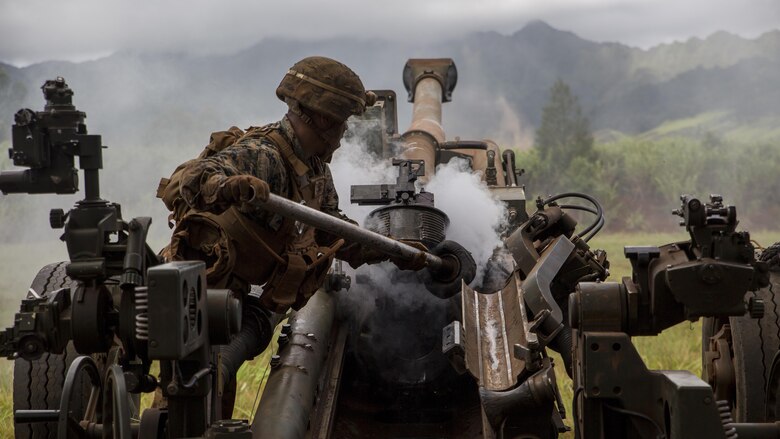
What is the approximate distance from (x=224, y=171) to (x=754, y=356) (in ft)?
8.24

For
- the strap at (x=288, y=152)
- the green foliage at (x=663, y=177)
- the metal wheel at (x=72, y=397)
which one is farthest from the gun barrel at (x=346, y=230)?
the green foliage at (x=663, y=177)

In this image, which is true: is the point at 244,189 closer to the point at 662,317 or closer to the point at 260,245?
the point at 260,245

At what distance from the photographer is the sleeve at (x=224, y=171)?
4.89 metres

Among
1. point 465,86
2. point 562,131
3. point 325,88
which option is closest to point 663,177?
point 562,131

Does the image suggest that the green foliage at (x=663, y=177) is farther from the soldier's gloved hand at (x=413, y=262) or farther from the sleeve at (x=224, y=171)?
the sleeve at (x=224, y=171)

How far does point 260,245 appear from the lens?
212 inches

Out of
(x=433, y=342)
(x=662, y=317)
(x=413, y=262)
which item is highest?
(x=413, y=262)

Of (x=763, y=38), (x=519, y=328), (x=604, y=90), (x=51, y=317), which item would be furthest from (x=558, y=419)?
(x=604, y=90)

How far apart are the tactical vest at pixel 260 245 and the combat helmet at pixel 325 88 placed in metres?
0.20

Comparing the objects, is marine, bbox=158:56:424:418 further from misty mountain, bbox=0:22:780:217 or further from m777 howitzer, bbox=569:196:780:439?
misty mountain, bbox=0:22:780:217

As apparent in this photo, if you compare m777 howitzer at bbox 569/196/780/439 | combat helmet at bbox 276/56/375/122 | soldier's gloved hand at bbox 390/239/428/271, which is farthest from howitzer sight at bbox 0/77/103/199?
soldier's gloved hand at bbox 390/239/428/271

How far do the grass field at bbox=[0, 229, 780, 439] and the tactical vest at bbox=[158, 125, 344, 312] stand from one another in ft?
7.53

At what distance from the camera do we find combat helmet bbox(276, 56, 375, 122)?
5.66 metres

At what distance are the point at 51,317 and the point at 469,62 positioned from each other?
25171 mm
